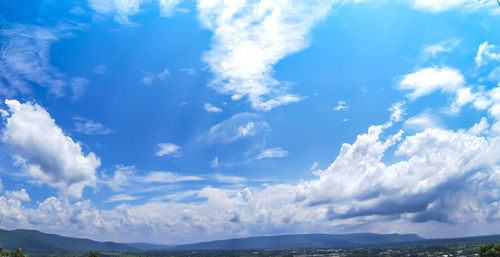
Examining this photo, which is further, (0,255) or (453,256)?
(453,256)

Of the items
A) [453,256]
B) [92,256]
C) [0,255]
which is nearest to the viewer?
[0,255]

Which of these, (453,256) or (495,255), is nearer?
(495,255)

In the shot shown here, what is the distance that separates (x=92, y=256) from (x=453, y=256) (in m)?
226

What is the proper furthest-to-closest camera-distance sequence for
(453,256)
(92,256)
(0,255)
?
1. (453,256)
2. (92,256)
3. (0,255)

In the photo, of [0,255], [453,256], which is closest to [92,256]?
[0,255]

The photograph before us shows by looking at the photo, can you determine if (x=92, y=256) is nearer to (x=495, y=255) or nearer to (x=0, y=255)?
(x=0, y=255)

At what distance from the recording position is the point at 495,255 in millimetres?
62219

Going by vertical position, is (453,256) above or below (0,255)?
below

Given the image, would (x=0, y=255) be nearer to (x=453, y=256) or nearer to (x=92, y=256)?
(x=92, y=256)

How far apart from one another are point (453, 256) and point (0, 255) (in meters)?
243

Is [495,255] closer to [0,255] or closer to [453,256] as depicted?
[0,255]

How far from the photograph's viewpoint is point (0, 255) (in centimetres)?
6084

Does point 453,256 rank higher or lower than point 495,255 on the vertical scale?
lower

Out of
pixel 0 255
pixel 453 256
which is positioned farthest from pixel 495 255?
pixel 453 256
